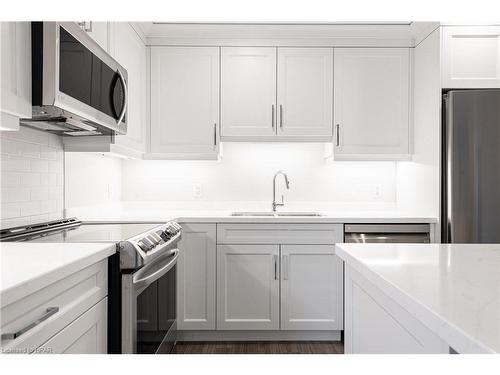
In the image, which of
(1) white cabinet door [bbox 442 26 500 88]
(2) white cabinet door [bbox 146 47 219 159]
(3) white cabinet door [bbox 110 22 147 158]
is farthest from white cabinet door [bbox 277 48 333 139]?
(3) white cabinet door [bbox 110 22 147 158]

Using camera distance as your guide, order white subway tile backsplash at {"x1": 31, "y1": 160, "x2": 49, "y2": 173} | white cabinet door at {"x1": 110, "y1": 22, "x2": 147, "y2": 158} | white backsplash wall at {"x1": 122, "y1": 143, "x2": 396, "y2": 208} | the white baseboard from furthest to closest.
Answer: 1. white backsplash wall at {"x1": 122, "y1": 143, "x2": 396, "y2": 208}
2. the white baseboard
3. white cabinet door at {"x1": 110, "y1": 22, "x2": 147, "y2": 158}
4. white subway tile backsplash at {"x1": 31, "y1": 160, "x2": 49, "y2": 173}

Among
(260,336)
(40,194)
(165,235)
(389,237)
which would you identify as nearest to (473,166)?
(389,237)

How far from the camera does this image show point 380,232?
2.63 m

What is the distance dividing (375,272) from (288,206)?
7.65 feet

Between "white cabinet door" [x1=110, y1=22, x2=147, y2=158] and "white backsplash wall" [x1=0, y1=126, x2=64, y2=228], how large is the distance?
341 millimetres

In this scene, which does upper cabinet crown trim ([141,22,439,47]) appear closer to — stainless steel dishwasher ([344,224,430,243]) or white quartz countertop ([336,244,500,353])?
stainless steel dishwasher ([344,224,430,243])

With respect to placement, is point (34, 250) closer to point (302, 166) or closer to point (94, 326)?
point (94, 326)

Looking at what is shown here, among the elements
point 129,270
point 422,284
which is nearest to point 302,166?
point 129,270

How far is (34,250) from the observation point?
131 cm

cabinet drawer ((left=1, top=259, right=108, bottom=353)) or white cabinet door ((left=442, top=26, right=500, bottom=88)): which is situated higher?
white cabinet door ((left=442, top=26, right=500, bottom=88))

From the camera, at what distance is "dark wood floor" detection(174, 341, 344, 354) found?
2.53m

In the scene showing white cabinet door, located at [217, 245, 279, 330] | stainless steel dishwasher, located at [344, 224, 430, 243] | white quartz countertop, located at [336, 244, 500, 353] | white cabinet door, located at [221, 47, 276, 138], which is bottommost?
white cabinet door, located at [217, 245, 279, 330]

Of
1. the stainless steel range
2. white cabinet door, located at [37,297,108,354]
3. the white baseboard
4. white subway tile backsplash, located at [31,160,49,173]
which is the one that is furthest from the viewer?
the white baseboard

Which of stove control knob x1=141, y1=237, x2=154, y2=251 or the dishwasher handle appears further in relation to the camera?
the dishwasher handle
